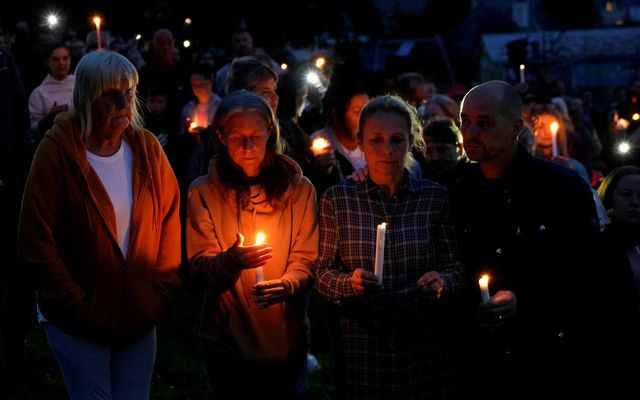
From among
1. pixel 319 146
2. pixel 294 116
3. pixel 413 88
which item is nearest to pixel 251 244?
pixel 319 146

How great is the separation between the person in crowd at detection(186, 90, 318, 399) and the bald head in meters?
0.98

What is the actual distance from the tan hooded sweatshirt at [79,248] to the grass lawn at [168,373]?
257 centimetres

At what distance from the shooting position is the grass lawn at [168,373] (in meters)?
7.04

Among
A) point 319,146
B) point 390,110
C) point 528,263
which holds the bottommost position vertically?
point 528,263

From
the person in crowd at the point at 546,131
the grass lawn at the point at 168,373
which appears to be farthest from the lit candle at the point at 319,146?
the person in crowd at the point at 546,131

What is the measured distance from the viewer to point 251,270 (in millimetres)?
4793

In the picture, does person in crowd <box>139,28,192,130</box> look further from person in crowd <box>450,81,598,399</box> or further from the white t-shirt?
person in crowd <box>450,81,598,399</box>

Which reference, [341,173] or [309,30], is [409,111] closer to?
[341,173]

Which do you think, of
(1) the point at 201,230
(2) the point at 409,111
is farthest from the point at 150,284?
(2) the point at 409,111

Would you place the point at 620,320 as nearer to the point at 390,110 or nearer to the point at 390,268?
the point at 390,268

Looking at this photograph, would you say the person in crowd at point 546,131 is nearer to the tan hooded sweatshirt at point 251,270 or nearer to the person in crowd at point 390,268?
the person in crowd at point 390,268

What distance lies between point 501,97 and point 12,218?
4.07 meters

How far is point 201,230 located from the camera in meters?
4.84

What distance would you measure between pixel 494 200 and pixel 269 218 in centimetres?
110
